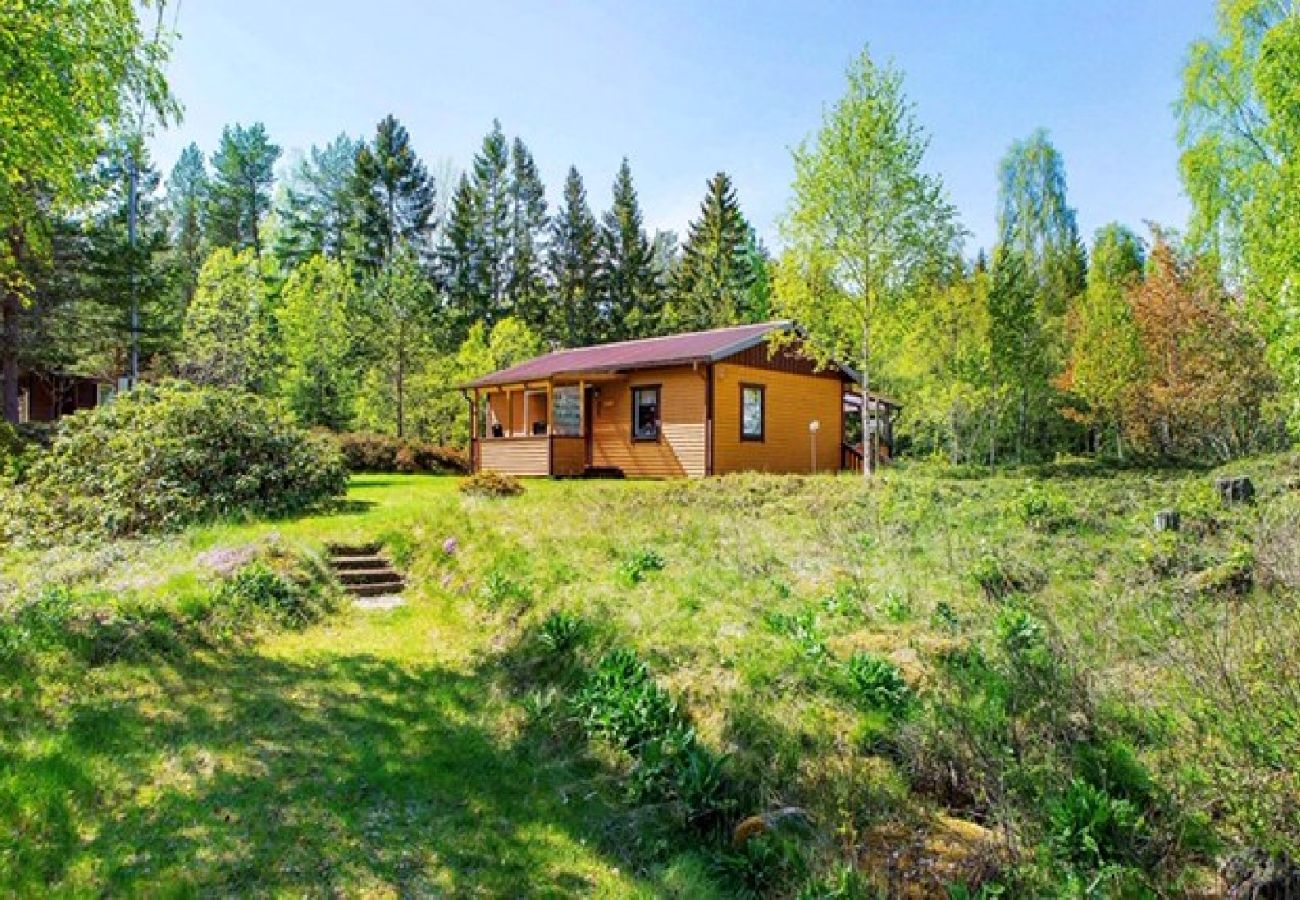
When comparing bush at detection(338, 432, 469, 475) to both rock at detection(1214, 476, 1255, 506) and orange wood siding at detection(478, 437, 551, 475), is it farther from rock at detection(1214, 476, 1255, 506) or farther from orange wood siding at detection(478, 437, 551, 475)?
rock at detection(1214, 476, 1255, 506)

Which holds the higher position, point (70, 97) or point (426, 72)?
point (426, 72)

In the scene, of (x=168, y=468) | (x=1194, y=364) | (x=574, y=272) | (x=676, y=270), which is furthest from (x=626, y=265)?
(x=168, y=468)

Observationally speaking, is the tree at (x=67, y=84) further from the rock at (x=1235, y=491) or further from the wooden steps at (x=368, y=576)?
the rock at (x=1235, y=491)

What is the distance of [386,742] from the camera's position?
459 centimetres

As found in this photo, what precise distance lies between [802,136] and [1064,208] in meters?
25.1

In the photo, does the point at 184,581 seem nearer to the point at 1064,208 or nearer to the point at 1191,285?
the point at 1191,285

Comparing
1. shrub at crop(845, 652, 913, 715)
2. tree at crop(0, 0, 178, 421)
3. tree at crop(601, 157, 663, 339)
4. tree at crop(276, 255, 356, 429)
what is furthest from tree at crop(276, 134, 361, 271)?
shrub at crop(845, 652, 913, 715)

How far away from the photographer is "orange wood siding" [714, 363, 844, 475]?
55.3 feet

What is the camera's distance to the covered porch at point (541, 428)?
1827 cm

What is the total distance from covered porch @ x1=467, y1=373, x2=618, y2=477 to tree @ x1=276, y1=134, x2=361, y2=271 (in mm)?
20158

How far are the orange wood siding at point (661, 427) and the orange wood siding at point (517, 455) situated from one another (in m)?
1.29

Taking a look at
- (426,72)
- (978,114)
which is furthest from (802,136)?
(426,72)

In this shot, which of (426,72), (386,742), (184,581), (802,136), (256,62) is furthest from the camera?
(802,136)

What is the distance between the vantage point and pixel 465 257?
37719 mm
